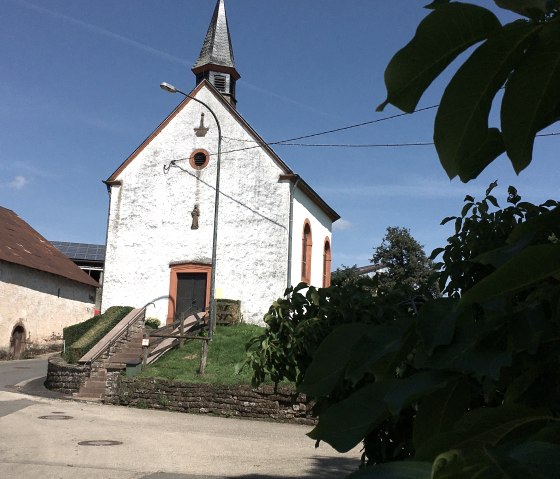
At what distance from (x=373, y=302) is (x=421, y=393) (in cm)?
352

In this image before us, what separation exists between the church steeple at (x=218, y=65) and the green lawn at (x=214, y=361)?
1116 centimetres

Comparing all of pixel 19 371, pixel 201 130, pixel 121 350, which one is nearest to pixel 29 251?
pixel 19 371

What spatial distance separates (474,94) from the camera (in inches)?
34.3

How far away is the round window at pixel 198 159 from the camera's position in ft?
80.7

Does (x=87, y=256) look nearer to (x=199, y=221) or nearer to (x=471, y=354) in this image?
(x=199, y=221)

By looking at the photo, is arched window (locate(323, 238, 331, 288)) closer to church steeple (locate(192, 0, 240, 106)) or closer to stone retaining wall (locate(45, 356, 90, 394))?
church steeple (locate(192, 0, 240, 106))

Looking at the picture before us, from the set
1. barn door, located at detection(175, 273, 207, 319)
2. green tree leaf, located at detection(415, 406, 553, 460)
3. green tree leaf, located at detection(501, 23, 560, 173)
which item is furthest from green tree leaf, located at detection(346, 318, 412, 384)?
barn door, located at detection(175, 273, 207, 319)

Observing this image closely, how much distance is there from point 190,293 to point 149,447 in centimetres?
1338

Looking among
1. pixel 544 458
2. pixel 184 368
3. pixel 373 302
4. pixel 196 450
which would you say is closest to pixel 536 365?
pixel 544 458

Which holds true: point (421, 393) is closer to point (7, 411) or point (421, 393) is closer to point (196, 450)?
point (196, 450)

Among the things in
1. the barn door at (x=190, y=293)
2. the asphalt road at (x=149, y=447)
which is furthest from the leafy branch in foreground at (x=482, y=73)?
the barn door at (x=190, y=293)

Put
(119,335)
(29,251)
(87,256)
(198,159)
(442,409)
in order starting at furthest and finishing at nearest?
(87,256) < (29,251) < (198,159) < (119,335) < (442,409)

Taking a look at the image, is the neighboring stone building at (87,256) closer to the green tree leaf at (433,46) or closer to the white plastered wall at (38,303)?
the white plastered wall at (38,303)

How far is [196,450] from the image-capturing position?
10938mm
